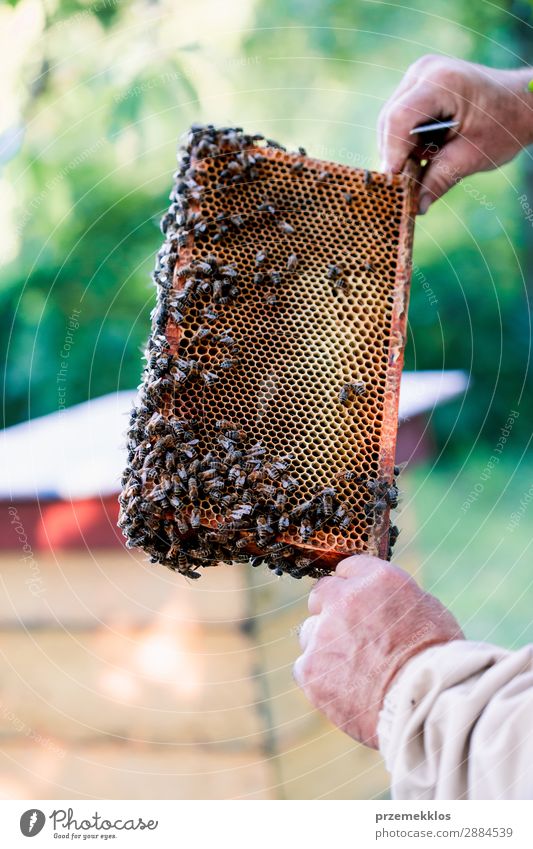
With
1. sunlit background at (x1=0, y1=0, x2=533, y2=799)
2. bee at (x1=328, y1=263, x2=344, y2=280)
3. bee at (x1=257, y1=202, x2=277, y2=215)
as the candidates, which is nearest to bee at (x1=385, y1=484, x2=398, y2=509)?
bee at (x1=328, y1=263, x2=344, y2=280)

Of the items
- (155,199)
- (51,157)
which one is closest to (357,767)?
(155,199)

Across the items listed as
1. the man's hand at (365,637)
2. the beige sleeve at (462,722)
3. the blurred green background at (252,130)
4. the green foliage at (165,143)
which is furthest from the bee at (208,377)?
the green foliage at (165,143)

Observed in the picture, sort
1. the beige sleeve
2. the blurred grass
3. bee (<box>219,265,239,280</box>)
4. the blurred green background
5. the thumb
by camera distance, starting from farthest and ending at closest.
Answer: the blurred grass < the blurred green background < the thumb < bee (<box>219,265,239,280</box>) < the beige sleeve

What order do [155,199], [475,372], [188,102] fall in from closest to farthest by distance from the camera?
[188,102] < [155,199] < [475,372]

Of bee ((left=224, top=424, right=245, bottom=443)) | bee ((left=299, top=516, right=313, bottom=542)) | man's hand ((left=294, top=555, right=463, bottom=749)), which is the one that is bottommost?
man's hand ((left=294, top=555, right=463, bottom=749))

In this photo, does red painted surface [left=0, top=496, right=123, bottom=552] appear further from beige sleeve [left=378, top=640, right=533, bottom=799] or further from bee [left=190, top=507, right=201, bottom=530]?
beige sleeve [left=378, top=640, right=533, bottom=799]

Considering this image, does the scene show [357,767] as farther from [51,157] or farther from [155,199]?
[51,157]

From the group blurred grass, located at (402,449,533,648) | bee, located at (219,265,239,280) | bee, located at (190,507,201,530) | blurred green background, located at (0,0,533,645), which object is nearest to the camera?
bee, located at (190,507,201,530)
